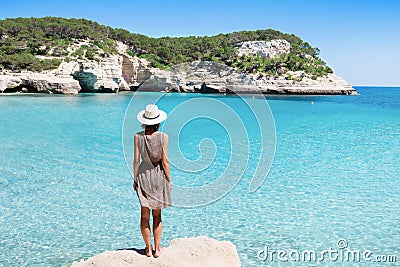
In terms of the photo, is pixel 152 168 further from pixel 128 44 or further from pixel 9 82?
pixel 128 44

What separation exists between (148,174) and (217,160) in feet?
24.9

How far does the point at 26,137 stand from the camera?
14.5 meters

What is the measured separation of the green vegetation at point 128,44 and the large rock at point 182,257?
40.6m

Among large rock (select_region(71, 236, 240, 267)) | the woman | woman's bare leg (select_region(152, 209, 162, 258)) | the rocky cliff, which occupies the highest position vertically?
the rocky cliff

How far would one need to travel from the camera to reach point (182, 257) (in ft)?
13.3

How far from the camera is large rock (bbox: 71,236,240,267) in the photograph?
Answer: 3949 millimetres

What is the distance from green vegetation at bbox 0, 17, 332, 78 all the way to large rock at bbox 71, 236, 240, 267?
40.6 meters

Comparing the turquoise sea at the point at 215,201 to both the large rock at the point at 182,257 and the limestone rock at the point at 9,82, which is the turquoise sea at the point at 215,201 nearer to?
the large rock at the point at 182,257

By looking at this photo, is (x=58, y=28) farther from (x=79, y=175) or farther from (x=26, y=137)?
(x=79, y=175)

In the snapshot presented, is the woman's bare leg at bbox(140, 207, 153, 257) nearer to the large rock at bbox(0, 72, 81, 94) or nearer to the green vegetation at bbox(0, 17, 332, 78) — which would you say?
the large rock at bbox(0, 72, 81, 94)

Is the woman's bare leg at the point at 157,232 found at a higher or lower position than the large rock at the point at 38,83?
lower

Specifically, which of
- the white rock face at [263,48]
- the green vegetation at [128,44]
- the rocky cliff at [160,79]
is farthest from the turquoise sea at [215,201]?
the white rock face at [263,48]

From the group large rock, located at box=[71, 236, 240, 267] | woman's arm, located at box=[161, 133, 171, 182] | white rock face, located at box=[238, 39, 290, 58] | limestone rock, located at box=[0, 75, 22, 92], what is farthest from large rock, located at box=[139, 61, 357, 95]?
woman's arm, located at box=[161, 133, 171, 182]

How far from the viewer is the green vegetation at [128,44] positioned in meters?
44.8
